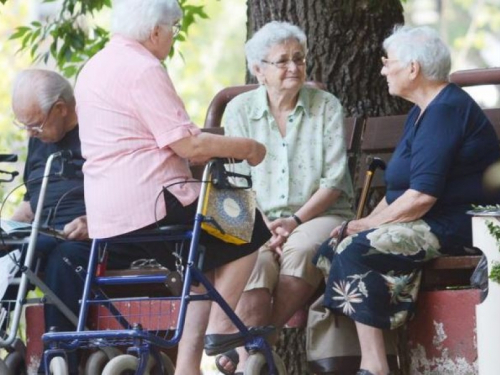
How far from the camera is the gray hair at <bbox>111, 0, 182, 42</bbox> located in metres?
6.05

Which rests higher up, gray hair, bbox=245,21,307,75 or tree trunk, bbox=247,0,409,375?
gray hair, bbox=245,21,307,75

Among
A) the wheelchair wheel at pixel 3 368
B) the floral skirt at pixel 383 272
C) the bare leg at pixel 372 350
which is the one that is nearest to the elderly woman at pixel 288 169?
the floral skirt at pixel 383 272

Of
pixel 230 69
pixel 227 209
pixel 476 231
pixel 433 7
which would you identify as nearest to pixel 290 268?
pixel 227 209

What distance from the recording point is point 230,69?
28.4m

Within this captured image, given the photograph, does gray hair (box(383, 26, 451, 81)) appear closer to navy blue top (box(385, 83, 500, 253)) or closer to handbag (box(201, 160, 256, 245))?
navy blue top (box(385, 83, 500, 253))

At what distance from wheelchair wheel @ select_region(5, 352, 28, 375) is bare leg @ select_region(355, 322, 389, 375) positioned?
169cm

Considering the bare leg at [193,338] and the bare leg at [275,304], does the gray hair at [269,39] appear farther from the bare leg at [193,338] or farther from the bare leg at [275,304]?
the bare leg at [193,338]

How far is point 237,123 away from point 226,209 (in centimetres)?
111

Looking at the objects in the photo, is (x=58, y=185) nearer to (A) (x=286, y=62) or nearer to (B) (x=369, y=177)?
(A) (x=286, y=62)

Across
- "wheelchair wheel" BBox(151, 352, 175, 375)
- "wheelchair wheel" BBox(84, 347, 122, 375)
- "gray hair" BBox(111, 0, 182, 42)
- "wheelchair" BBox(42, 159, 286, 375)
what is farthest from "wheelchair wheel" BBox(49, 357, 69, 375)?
"gray hair" BBox(111, 0, 182, 42)

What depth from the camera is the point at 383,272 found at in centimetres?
620

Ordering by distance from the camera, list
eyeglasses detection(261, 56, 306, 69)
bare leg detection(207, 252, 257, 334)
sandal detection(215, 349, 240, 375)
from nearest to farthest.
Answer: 1. bare leg detection(207, 252, 257, 334)
2. sandal detection(215, 349, 240, 375)
3. eyeglasses detection(261, 56, 306, 69)

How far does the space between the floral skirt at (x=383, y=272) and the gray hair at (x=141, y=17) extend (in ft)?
3.95

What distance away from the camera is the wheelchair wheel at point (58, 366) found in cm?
598
